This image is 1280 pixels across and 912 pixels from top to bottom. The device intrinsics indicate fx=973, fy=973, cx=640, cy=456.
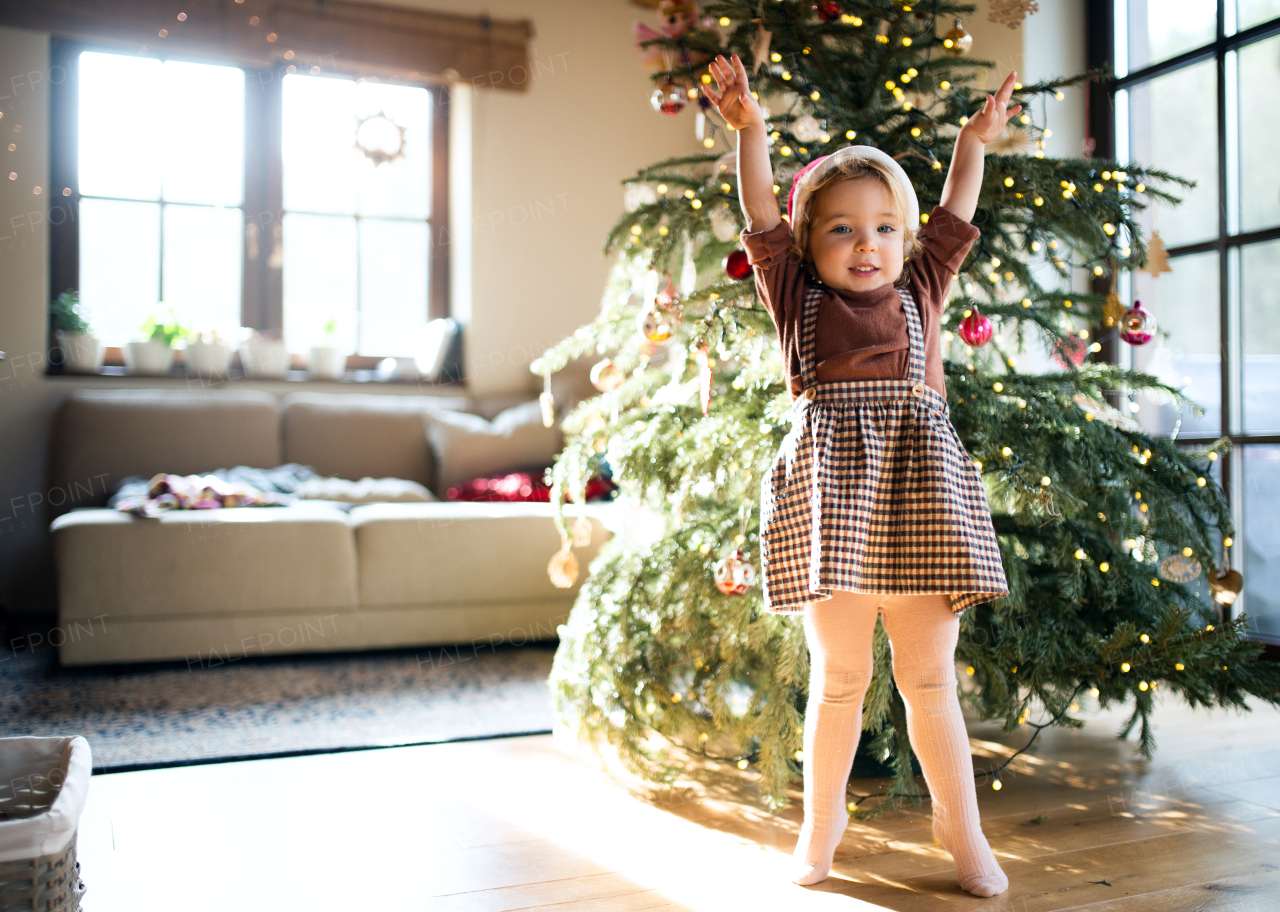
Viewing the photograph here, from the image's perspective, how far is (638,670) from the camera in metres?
1.60

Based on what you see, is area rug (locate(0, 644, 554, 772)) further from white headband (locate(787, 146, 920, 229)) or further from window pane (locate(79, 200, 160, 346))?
window pane (locate(79, 200, 160, 346))

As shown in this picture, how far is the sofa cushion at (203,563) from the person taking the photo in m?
2.42

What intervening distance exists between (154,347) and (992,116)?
3100 millimetres

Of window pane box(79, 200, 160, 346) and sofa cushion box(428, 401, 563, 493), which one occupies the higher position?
window pane box(79, 200, 160, 346)

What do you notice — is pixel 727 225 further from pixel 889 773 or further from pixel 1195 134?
pixel 1195 134

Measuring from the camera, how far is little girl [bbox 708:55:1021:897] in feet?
3.83

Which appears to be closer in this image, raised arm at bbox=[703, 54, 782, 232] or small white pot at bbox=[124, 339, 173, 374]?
raised arm at bbox=[703, 54, 782, 232]

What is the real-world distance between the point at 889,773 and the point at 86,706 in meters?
1.72

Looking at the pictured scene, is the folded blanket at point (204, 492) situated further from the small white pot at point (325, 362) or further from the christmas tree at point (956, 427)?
the christmas tree at point (956, 427)

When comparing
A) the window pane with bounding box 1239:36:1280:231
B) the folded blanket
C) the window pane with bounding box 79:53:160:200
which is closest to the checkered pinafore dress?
the window pane with bounding box 1239:36:1280:231

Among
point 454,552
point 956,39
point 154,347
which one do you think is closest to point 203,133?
point 154,347

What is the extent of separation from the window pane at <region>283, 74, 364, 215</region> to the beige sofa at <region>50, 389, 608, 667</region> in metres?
0.98

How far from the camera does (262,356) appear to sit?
11.8ft

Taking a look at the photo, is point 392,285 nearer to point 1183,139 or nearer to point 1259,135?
point 1183,139
